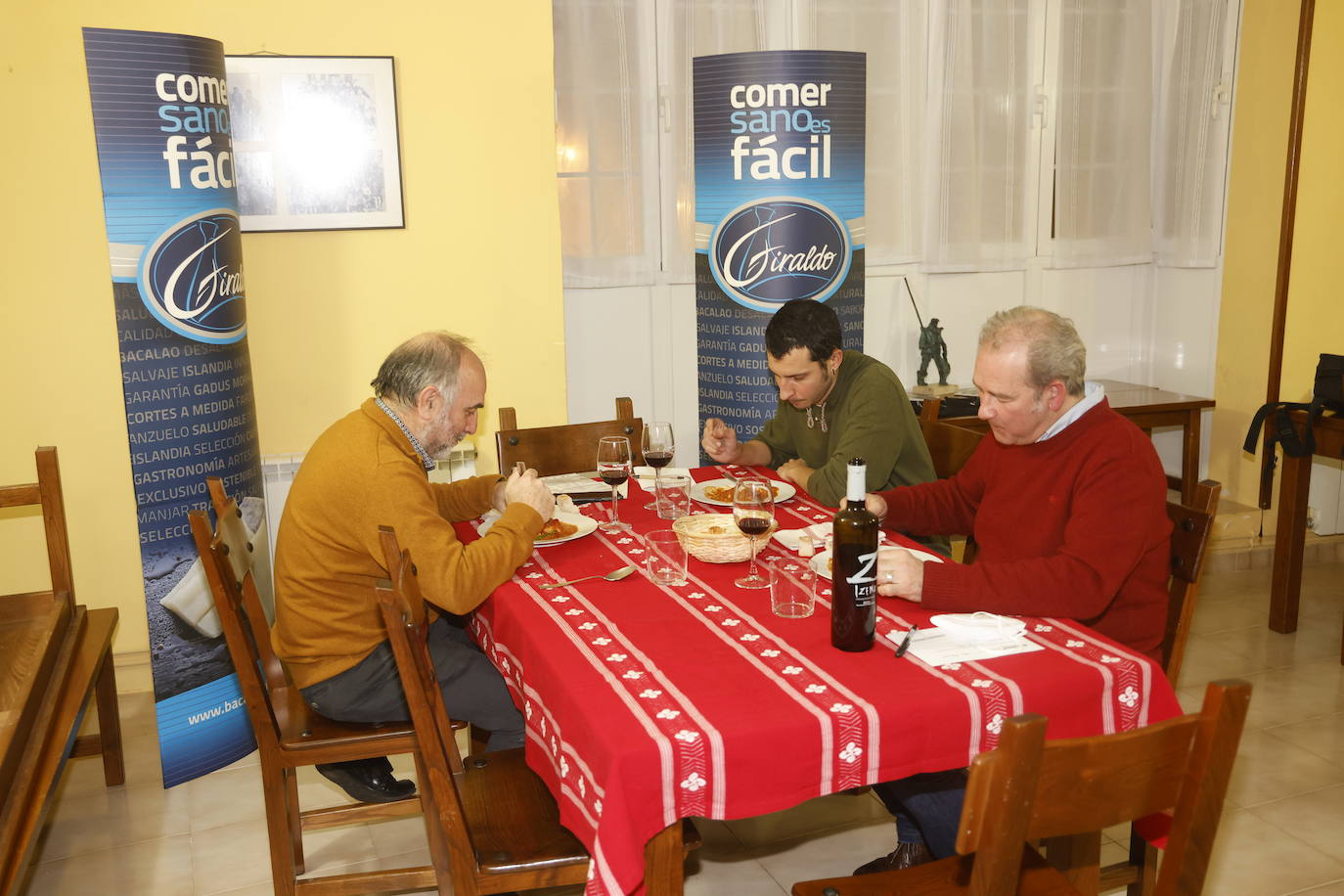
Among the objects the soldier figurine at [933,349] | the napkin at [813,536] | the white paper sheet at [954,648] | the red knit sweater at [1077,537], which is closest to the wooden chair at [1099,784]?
the white paper sheet at [954,648]

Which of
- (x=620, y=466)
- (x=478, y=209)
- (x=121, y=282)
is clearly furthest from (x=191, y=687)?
(x=478, y=209)

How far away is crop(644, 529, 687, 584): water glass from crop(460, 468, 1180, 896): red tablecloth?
0.12 meters

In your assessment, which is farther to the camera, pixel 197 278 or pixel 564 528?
pixel 197 278

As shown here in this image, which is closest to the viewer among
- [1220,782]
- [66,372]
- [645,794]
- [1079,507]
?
[1220,782]

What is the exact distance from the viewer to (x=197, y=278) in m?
3.03

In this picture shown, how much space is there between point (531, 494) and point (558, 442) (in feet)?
3.09

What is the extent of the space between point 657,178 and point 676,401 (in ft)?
2.93

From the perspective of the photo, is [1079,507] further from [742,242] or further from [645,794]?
[742,242]

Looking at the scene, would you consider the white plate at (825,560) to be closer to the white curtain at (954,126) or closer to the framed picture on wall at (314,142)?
the framed picture on wall at (314,142)

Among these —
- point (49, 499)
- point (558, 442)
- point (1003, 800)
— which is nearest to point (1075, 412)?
point (1003, 800)

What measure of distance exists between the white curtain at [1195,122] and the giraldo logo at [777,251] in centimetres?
207

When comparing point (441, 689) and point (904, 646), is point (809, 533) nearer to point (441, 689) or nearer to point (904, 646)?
point (904, 646)

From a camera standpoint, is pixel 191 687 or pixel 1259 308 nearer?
pixel 191 687

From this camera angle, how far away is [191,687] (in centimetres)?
316
